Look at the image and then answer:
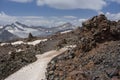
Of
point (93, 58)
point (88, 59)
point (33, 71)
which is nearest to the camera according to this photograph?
point (93, 58)

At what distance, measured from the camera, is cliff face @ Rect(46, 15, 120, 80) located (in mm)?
39156

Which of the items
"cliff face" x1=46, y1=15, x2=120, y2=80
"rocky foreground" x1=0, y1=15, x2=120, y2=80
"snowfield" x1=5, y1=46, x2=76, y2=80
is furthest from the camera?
"snowfield" x1=5, y1=46, x2=76, y2=80

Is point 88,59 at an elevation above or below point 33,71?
above

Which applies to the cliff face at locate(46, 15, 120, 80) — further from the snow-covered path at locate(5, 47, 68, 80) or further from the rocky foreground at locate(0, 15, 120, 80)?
the snow-covered path at locate(5, 47, 68, 80)

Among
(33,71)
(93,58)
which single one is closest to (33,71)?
(33,71)

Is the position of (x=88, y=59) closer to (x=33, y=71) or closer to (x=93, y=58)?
(x=93, y=58)

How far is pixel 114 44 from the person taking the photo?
47.6 meters

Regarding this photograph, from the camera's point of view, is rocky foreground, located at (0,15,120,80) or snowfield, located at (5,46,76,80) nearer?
rocky foreground, located at (0,15,120,80)

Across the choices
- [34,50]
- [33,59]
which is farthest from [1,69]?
[34,50]

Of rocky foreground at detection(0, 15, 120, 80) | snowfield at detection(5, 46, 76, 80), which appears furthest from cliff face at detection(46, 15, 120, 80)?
snowfield at detection(5, 46, 76, 80)

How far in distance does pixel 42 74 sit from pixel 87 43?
820cm

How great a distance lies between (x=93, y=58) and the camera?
44.4m

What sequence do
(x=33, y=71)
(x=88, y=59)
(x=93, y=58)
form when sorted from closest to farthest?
(x=93, y=58) → (x=88, y=59) → (x=33, y=71)

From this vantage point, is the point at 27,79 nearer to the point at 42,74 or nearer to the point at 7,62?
the point at 42,74
